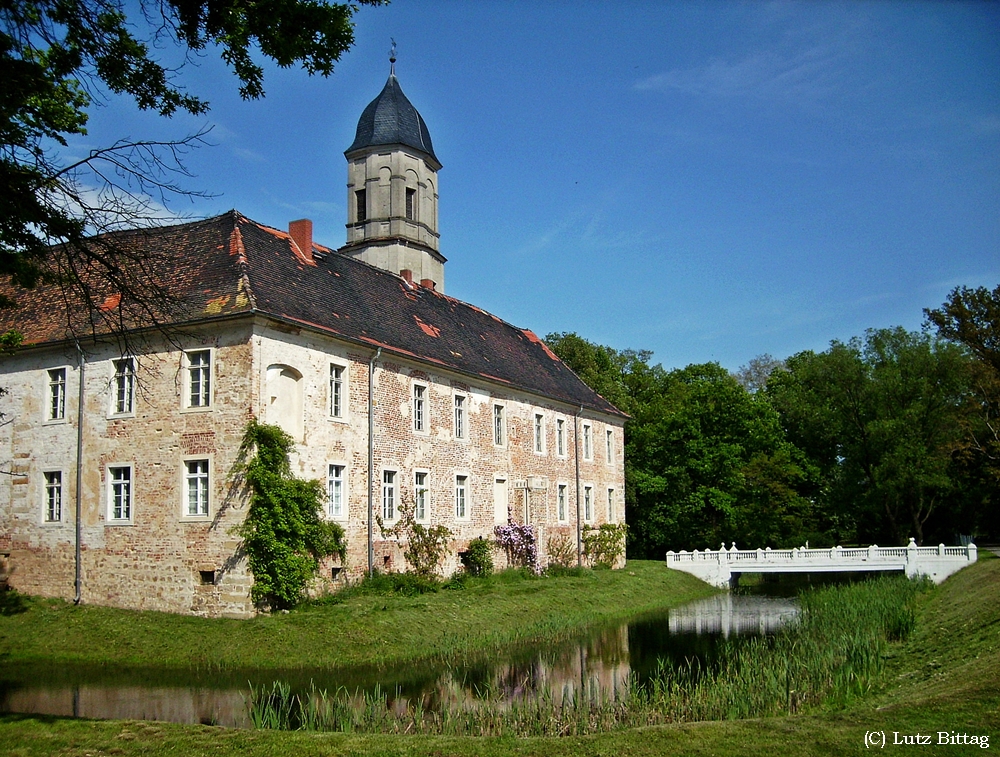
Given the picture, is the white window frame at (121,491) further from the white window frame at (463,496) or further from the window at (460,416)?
the window at (460,416)

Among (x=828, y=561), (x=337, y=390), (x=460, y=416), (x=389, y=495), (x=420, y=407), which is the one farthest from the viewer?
(x=828, y=561)

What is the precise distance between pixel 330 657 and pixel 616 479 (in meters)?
24.0

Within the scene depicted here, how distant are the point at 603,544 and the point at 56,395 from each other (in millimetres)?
20962

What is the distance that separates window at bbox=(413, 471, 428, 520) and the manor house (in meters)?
0.05

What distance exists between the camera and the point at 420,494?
2486cm

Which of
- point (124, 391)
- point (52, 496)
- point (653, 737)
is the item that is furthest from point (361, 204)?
point (653, 737)

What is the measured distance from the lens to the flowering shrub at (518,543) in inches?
1131

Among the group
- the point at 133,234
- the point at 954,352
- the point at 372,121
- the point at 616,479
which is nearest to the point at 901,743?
the point at 133,234

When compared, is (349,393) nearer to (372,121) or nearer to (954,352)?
(372,121)

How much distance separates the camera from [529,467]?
3119 cm

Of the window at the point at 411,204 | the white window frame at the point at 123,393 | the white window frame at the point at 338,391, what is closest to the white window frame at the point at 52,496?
the white window frame at the point at 123,393

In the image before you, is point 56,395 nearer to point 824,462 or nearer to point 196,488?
point 196,488

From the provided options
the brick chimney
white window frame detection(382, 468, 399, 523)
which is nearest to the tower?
the brick chimney

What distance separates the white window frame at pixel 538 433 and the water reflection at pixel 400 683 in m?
12.0
